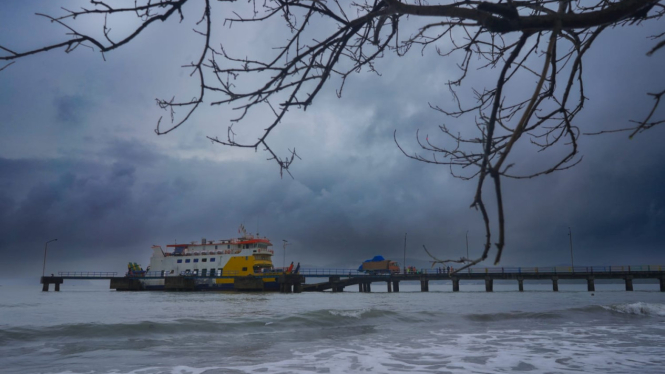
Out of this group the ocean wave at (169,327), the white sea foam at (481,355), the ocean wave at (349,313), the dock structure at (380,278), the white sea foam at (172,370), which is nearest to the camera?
the white sea foam at (481,355)

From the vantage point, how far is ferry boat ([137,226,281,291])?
134 ft

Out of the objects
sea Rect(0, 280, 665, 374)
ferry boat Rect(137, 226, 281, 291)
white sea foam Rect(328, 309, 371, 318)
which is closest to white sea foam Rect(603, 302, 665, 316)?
sea Rect(0, 280, 665, 374)

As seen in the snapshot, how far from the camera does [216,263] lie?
4297cm

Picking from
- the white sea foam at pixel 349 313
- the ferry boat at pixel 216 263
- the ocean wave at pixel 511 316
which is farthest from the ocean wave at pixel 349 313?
the ferry boat at pixel 216 263

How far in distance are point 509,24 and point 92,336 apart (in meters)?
9.95

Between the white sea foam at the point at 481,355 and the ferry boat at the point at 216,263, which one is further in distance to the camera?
the ferry boat at the point at 216,263

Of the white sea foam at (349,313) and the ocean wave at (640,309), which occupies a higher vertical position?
the ocean wave at (640,309)

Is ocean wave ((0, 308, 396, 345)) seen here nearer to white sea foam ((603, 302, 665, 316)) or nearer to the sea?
the sea

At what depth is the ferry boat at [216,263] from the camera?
4088 centimetres

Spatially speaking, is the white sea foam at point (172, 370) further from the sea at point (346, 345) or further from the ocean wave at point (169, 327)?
the ocean wave at point (169, 327)

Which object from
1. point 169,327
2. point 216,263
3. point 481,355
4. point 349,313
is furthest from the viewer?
point 216,263

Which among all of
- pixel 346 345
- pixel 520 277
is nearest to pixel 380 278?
pixel 520 277

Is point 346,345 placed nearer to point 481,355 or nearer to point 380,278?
point 481,355

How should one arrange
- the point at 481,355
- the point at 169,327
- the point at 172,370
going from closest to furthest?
the point at 172,370 < the point at 481,355 < the point at 169,327
